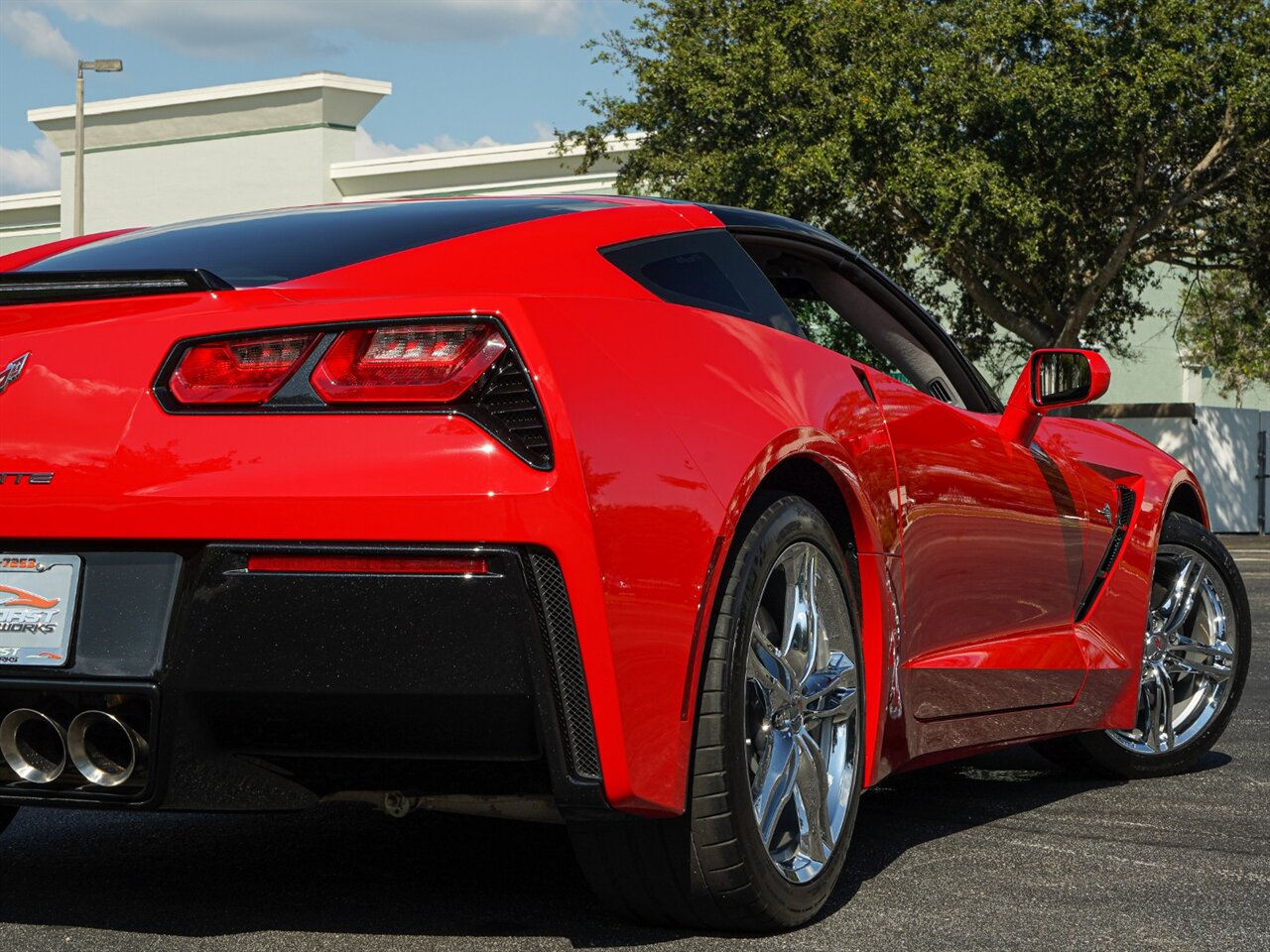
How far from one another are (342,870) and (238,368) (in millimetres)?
1482

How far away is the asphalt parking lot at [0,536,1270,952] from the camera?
3.44 m

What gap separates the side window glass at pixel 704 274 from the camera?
350 cm

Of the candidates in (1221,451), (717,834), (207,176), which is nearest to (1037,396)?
(717,834)

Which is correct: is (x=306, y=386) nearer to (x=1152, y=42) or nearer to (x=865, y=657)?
(x=865, y=657)

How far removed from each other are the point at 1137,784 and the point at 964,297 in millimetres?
23762

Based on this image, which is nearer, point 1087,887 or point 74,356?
point 74,356

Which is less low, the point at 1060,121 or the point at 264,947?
the point at 1060,121

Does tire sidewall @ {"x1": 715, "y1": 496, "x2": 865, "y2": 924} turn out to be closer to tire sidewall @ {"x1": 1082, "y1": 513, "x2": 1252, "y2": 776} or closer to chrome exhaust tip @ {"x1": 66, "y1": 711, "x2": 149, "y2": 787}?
chrome exhaust tip @ {"x1": 66, "y1": 711, "x2": 149, "y2": 787}

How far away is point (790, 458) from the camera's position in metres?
3.55

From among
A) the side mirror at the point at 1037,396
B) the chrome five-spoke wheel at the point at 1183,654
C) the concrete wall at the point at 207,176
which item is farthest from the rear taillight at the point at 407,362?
the concrete wall at the point at 207,176

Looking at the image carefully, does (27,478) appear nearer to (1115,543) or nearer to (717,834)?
(717,834)

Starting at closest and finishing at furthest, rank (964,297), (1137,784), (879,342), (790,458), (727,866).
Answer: (727,866) → (790,458) → (879,342) → (1137,784) → (964,297)

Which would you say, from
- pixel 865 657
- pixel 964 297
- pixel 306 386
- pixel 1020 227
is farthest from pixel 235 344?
pixel 964 297

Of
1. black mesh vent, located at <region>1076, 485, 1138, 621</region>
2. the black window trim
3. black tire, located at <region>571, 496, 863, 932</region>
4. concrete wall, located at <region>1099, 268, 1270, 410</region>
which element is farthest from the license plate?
concrete wall, located at <region>1099, 268, 1270, 410</region>
